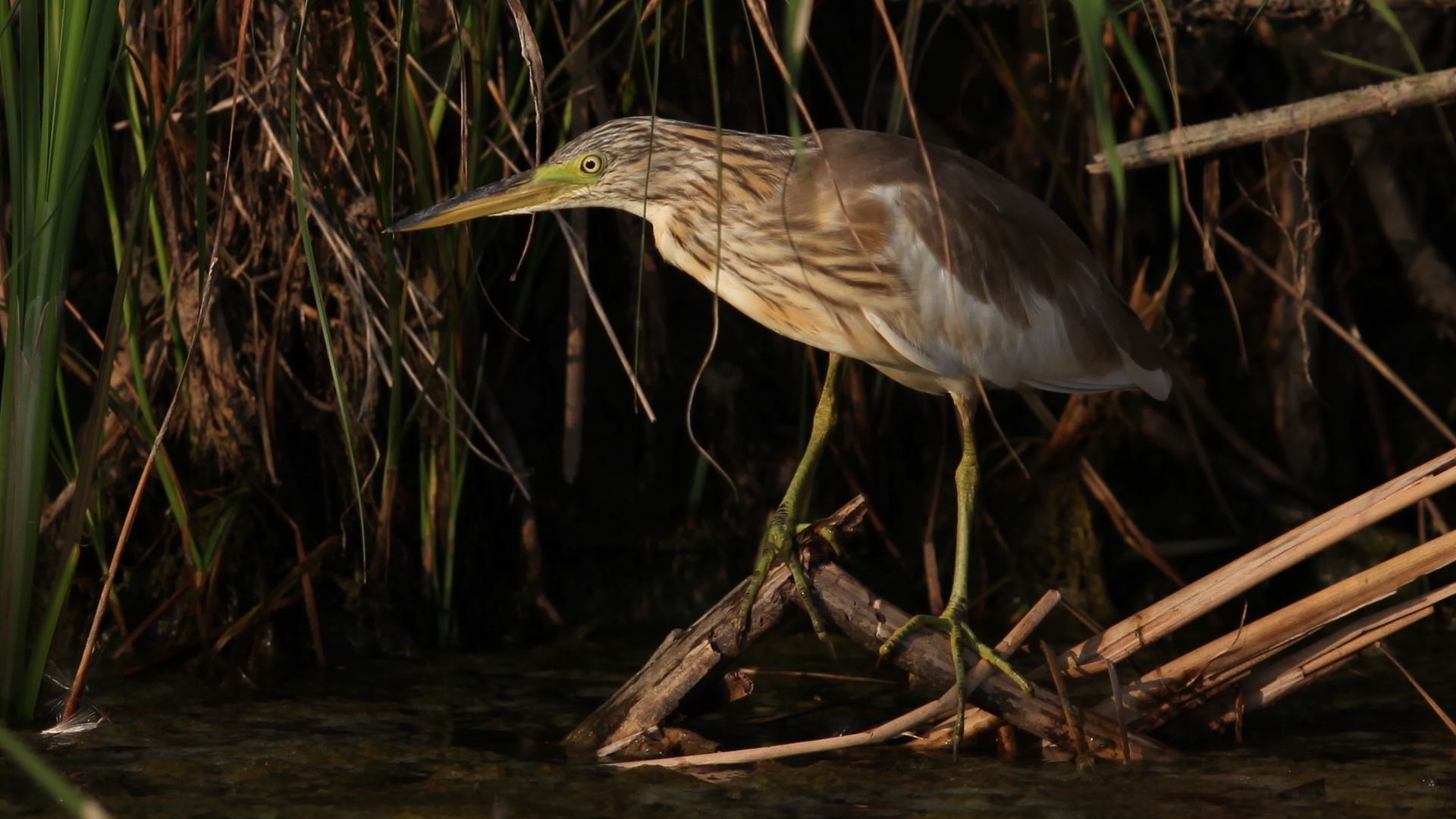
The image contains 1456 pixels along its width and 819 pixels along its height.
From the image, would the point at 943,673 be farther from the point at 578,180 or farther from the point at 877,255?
the point at 578,180

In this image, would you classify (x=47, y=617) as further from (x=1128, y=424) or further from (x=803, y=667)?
(x=1128, y=424)

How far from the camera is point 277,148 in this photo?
257 centimetres

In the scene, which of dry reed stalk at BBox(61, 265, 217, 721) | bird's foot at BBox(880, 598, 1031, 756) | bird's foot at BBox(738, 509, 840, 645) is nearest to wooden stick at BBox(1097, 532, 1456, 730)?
bird's foot at BBox(880, 598, 1031, 756)

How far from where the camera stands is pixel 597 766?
2.26 metres

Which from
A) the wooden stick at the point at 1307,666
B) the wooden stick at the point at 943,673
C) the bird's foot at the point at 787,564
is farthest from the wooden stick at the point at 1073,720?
the bird's foot at the point at 787,564

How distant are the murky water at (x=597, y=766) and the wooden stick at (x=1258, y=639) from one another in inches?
3.9

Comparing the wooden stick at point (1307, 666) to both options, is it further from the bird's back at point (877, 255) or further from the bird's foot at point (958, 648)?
the bird's back at point (877, 255)

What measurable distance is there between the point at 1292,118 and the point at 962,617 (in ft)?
3.29

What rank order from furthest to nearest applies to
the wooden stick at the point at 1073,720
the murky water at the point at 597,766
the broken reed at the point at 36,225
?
the wooden stick at the point at 1073,720, the murky water at the point at 597,766, the broken reed at the point at 36,225

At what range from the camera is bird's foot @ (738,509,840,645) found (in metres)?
2.22

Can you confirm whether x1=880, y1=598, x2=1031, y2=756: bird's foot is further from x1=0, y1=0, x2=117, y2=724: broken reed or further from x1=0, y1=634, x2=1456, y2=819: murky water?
x1=0, y1=0, x2=117, y2=724: broken reed

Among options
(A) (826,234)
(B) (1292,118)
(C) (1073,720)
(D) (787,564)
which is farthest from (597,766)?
(B) (1292,118)

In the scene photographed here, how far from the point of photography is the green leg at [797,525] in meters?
2.23

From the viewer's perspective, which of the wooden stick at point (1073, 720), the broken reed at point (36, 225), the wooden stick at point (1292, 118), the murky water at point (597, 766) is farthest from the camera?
the wooden stick at point (1292, 118)
